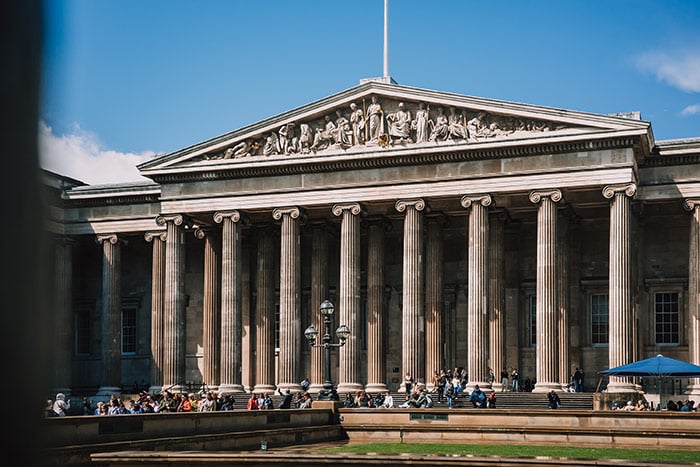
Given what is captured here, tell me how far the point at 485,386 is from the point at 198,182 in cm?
1855

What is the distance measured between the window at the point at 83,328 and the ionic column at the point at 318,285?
1570 centimetres

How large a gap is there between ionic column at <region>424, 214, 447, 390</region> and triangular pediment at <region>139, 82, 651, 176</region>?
581 centimetres

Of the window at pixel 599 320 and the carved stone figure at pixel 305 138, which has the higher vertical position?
the carved stone figure at pixel 305 138

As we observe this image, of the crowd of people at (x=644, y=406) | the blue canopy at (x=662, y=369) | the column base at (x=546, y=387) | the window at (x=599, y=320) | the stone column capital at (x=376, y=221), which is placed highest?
the stone column capital at (x=376, y=221)

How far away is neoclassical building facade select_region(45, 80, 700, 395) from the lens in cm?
4853

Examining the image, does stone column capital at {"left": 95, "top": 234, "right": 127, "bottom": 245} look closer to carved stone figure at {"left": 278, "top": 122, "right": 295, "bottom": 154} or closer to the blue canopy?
carved stone figure at {"left": 278, "top": 122, "right": 295, "bottom": 154}

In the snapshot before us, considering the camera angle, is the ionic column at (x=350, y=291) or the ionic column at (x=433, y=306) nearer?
the ionic column at (x=350, y=291)

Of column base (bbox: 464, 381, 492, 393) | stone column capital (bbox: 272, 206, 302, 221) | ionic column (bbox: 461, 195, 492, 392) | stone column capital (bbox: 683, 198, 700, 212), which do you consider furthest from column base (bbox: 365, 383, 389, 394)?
stone column capital (bbox: 683, 198, 700, 212)

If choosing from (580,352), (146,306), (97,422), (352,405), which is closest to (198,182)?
(146,306)

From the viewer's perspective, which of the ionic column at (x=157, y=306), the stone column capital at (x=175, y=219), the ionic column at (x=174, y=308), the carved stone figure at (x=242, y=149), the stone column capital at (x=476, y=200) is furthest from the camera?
the ionic column at (x=157, y=306)

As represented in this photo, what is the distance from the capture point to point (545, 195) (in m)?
48.6

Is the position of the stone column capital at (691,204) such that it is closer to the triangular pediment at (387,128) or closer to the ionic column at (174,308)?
the triangular pediment at (387,128)

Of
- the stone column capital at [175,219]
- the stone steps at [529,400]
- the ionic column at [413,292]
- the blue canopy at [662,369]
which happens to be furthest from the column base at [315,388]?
the blue canopy at [662,369]

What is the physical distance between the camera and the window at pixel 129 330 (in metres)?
63.1
